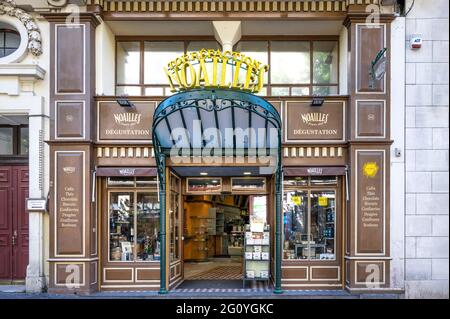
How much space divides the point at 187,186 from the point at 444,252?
633cm

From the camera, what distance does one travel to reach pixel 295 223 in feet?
39.1

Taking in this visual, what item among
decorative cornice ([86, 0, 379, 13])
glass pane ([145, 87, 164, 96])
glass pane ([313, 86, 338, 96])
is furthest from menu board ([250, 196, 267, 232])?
decorative cornice ([86, 0, 379, 13])

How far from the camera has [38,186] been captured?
11.3 metres

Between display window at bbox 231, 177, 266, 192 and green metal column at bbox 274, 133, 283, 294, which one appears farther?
display window at bbox 231, 177, 266, 192

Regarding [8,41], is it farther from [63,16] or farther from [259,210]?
[259,210]

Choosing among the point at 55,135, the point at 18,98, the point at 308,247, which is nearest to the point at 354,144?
the point at 308,247

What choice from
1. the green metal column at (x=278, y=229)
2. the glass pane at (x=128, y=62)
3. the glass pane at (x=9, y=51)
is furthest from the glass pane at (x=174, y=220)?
the glass pane at (x=9, y=51)

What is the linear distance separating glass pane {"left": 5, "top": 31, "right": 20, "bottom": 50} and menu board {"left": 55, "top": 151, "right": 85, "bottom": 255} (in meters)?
2.92

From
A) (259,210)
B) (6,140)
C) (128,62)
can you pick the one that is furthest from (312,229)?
Result: (6,140)

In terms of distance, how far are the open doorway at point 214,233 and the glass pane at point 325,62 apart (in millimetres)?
4376

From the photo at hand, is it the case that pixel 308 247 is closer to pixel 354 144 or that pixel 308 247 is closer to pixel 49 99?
pixel 354 144

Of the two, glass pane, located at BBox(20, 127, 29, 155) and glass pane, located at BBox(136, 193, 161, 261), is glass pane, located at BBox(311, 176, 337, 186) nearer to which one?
glass pane, located at BBox(136, 193, 161, 261)

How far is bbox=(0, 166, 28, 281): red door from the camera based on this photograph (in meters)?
11.8

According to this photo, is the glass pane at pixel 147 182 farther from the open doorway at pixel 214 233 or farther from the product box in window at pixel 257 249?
the open doorway at pixel 214 233
